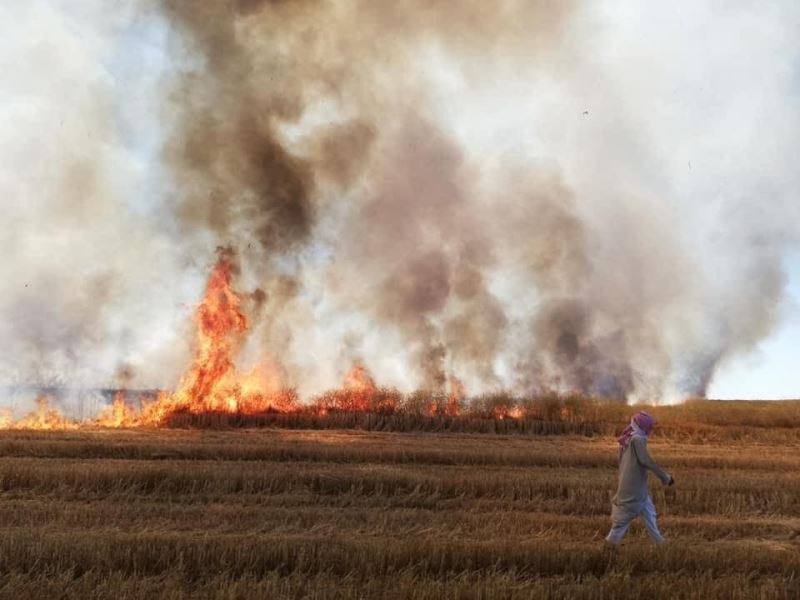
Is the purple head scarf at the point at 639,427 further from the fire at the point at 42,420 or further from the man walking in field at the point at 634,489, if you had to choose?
the fire at the point at 42,420

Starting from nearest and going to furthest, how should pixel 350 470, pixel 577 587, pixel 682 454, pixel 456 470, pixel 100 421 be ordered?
pixel 577 587, pixel 350 470, pixel 456 470, pixel 682 454, pixel 100 421

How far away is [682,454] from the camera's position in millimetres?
20125

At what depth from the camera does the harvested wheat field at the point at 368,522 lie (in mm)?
7723

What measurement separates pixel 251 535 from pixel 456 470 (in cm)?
736

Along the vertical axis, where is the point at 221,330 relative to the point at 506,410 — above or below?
above

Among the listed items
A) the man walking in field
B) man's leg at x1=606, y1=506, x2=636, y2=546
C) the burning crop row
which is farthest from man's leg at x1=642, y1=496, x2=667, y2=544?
the burning crop row

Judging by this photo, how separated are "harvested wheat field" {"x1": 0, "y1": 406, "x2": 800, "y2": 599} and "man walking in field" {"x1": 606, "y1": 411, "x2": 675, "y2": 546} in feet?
1.17

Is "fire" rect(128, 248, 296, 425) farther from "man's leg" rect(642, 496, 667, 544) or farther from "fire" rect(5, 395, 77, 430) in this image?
"man's leg" rect(642, 496, 667, 544)

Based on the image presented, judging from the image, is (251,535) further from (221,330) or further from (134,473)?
(221,330)

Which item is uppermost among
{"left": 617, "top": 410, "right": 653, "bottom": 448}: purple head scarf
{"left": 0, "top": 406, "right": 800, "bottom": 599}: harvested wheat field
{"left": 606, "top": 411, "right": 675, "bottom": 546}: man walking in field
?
{"left": 617, "top": 410, "right": 653, "bottom": 448}: purple head scarf

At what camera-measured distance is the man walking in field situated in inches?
391

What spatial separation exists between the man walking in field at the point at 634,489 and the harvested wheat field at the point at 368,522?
36cm

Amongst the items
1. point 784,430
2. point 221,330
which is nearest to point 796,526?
point 784,430

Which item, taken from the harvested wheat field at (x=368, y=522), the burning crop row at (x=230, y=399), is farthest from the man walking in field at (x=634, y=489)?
the burning crop row at (x=230, y=399)
